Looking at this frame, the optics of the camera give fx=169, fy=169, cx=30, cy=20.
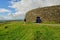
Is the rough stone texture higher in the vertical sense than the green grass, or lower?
higher

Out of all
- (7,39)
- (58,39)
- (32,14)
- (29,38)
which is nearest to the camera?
(58,39)

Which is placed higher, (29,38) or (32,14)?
(32,14)

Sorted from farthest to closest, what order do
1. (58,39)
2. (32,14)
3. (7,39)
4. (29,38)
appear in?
1. (32,14)
2. (7,39)
3. (29,38)
4. (58,39)

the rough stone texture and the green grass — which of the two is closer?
the green grass

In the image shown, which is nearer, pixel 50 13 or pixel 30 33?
pixel 30 33

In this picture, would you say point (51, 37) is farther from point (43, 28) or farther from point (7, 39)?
point (7, 39)

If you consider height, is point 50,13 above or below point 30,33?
above

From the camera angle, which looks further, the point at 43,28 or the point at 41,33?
the point at 43,28

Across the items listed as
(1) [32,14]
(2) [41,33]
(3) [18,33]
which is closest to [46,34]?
(2) [41,33]

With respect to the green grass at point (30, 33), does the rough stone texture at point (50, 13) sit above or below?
above

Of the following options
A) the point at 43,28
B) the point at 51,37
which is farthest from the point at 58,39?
the point at 43,28

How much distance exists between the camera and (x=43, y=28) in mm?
13984

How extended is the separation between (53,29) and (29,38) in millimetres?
2161

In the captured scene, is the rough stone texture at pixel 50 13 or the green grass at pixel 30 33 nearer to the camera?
the green grass at pixel 30 33
